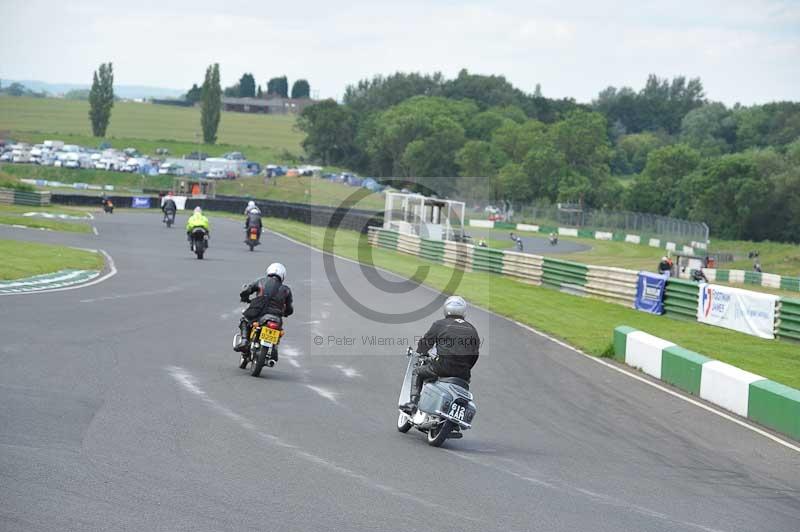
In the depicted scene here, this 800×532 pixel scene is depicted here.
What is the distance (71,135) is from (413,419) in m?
153

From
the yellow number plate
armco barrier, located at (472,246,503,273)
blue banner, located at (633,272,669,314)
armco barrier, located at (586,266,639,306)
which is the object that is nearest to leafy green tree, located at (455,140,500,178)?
armco barrier, located at (472,246,503,273)

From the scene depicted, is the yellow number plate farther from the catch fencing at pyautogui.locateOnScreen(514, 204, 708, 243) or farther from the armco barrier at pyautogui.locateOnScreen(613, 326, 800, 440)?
the catch fencing at pyautogui.locateOnScreen(514, 204, 708, 243)

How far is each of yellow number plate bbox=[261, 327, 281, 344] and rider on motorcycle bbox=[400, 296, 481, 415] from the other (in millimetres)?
3687

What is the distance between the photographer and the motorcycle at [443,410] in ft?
37.1

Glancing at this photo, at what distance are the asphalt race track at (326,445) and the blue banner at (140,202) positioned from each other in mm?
60205

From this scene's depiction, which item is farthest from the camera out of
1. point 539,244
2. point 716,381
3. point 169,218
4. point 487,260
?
point 539,244

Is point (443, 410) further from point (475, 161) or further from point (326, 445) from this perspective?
point (475, 161)

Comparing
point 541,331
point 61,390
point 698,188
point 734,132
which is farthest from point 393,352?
point 734,132

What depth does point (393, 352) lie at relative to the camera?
1931 cm

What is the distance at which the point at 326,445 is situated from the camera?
10.8 meters

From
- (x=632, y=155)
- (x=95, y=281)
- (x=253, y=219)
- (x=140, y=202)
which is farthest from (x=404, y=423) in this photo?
(x=632, y=155)

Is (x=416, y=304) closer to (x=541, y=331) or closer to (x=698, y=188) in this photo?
(x=541, y=331)

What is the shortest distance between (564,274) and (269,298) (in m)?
Answer: 22.4

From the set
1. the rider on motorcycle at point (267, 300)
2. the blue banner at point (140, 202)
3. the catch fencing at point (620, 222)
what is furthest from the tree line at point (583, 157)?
the rider on motorcycle at point (267, 300)
